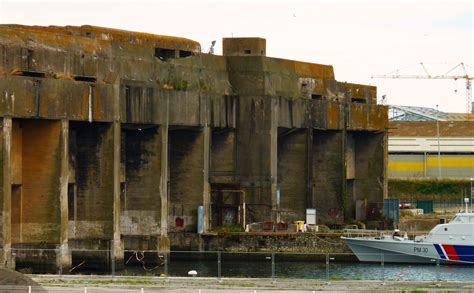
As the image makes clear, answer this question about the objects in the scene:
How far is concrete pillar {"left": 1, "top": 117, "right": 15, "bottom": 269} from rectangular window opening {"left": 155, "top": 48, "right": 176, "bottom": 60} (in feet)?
70.3

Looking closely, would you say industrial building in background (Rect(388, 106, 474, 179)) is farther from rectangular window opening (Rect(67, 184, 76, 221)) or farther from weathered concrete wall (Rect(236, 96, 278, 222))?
rectangular window opening (Rect(67, 184, 76, 221))

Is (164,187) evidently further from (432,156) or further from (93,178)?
(432,156)

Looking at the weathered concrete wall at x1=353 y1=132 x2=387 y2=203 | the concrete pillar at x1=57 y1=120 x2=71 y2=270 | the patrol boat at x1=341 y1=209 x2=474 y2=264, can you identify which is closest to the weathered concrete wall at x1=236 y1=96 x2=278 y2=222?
the patrol boat at x1=341 y1=209 x2=474 y2=264

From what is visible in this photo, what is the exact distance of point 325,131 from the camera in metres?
126

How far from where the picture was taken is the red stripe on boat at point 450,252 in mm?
107500

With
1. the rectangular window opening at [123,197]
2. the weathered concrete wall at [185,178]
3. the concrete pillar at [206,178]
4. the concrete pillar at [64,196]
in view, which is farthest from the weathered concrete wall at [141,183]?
the concrete pillar at [64,196]

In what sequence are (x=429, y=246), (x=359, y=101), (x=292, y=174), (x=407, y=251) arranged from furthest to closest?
(x=359, y=101) < (x=292, y=174) < (x=407, y=251) < (x=429, y=246)

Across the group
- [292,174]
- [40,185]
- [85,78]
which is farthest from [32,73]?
[292,174]

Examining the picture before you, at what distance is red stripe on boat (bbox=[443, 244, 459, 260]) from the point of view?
108 m

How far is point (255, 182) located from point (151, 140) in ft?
34.7

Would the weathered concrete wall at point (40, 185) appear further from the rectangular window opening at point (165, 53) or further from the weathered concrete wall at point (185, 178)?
the rectangular window opening at point (165, 53)

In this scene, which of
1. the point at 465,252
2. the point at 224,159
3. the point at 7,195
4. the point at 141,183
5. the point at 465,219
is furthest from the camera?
the point at 224,159

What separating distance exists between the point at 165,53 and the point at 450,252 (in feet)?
72.0

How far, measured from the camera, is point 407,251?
362 ft
